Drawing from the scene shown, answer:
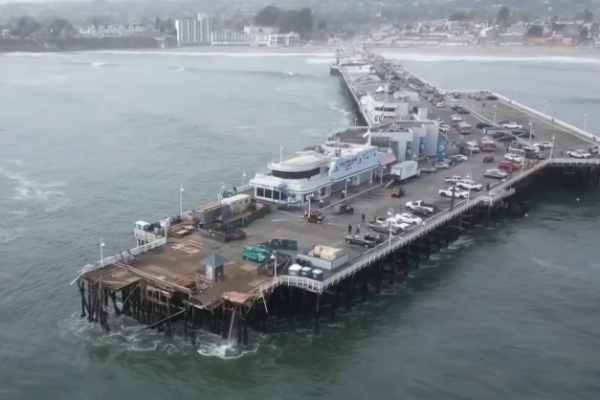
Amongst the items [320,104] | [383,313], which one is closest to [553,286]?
[383,313]

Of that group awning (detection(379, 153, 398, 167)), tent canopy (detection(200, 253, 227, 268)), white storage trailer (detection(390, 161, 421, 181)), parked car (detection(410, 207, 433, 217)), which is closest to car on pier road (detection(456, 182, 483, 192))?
white storage trailer (detection(390, 161, 421, 181))

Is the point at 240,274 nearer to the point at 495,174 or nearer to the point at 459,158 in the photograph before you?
the point at 495,174

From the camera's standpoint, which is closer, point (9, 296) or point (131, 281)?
point (131, 281)

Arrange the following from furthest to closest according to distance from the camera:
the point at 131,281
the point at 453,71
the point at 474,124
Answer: the point at 453,71, the point at 474,124, the point at 131,281

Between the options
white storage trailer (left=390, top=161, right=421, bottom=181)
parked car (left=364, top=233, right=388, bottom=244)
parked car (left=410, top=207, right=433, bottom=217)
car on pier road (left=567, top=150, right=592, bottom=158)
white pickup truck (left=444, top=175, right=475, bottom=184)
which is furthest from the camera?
car on pier road (left=567, top=150, right=592, bottom=158)

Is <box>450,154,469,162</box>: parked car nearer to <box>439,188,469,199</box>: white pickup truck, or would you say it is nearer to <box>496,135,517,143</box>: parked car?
<box>496,135,517,143</box>: parked car

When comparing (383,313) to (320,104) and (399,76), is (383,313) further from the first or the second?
(399,76)

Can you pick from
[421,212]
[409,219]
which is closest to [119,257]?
[409,219]
